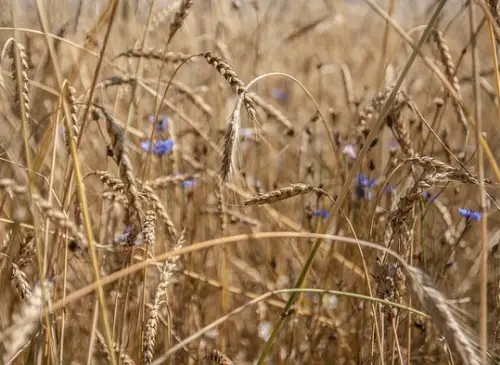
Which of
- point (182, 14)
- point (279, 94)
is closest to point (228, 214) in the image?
point (182, 14)

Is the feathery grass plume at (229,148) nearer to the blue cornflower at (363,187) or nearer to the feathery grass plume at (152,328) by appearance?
the feathery grass plume at (152,328)

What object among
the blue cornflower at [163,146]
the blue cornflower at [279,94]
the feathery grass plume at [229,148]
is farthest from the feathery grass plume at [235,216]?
the blue cornflower at [279,94]

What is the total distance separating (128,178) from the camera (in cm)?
88

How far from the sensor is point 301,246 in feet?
6.81

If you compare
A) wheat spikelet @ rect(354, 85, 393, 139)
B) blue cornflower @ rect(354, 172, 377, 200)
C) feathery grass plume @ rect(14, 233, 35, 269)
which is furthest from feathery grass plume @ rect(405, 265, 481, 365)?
blue cornflower @ rect(354, 172, 377, 200)

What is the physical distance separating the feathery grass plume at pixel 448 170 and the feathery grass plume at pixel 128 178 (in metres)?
0.46

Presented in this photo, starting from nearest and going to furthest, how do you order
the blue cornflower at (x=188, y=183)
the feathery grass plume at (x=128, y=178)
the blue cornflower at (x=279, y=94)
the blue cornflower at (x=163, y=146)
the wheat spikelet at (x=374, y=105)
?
the feathery grass plume at (x=128, y=178)
the wheat spikelet at (x=374, y=105)
the blue cornflower at (x=163, y=146)
the blue cornflower at (x=188, y=183)
the blue cornflower at (x=279, y=94)

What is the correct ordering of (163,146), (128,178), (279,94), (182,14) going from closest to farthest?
(128,178) < (182,14) < (163,146) < (279,94)

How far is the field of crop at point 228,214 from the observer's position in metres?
0.93

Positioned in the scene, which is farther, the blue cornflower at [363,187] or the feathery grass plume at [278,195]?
the blue cornflower at [363,187]

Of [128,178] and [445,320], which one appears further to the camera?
[128,178]

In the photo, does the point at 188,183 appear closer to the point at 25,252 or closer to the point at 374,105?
the point at 374,105

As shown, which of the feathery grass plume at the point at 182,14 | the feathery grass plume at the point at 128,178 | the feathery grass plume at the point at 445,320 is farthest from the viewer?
the feathery grass plume at the point at 182,14

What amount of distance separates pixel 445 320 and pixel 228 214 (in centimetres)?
117
